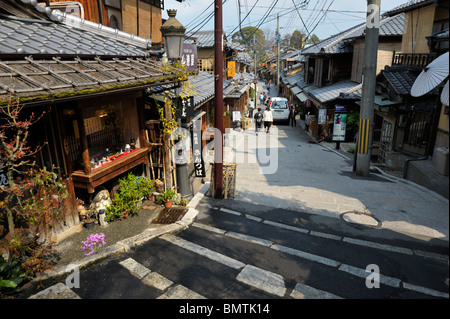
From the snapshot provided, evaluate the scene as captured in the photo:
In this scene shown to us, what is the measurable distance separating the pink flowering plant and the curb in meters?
0.38

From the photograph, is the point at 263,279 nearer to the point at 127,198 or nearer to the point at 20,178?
the point at 127,198

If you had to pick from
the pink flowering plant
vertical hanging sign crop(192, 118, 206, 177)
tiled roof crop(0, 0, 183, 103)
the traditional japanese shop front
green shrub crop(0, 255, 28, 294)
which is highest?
tiled roof crop(0, 0, 183, 103)

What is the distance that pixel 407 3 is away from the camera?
15.0 m

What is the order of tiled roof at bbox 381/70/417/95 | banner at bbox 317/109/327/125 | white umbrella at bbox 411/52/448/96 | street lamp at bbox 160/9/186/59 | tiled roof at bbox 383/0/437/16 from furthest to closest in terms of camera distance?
banner at bbox 317/109/327/125 → tiled roof at bbox 383/0/437/16 → tiled roof at bbox 381/70/417/95 → street lamp at bbox 160/9/186/59 → white umbrella at bbox 411/52/448/96

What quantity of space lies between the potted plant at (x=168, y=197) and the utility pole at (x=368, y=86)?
892cm

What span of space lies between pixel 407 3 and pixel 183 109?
45.1 feet

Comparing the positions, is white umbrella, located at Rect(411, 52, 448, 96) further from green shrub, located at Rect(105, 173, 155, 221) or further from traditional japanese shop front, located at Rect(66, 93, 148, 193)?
green shrub, located at Rect(105, 173, 155, 221)

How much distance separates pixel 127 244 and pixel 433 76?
22.5ft

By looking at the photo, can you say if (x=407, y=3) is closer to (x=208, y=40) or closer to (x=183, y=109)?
(x=183, y=109)

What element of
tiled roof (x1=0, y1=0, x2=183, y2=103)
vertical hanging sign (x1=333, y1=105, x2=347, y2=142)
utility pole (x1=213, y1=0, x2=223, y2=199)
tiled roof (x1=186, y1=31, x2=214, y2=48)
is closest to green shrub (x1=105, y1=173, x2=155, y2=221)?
utility pole (x1=213, y1=0, x2=223, y2=199)

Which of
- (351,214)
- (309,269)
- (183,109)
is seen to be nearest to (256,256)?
(309,269)

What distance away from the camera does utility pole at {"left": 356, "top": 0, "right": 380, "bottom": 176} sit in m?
12.1

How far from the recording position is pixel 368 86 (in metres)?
12.7

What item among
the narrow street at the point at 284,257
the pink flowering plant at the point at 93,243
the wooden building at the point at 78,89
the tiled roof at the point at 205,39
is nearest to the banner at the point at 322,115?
the tiled roof at the point at 205,39
